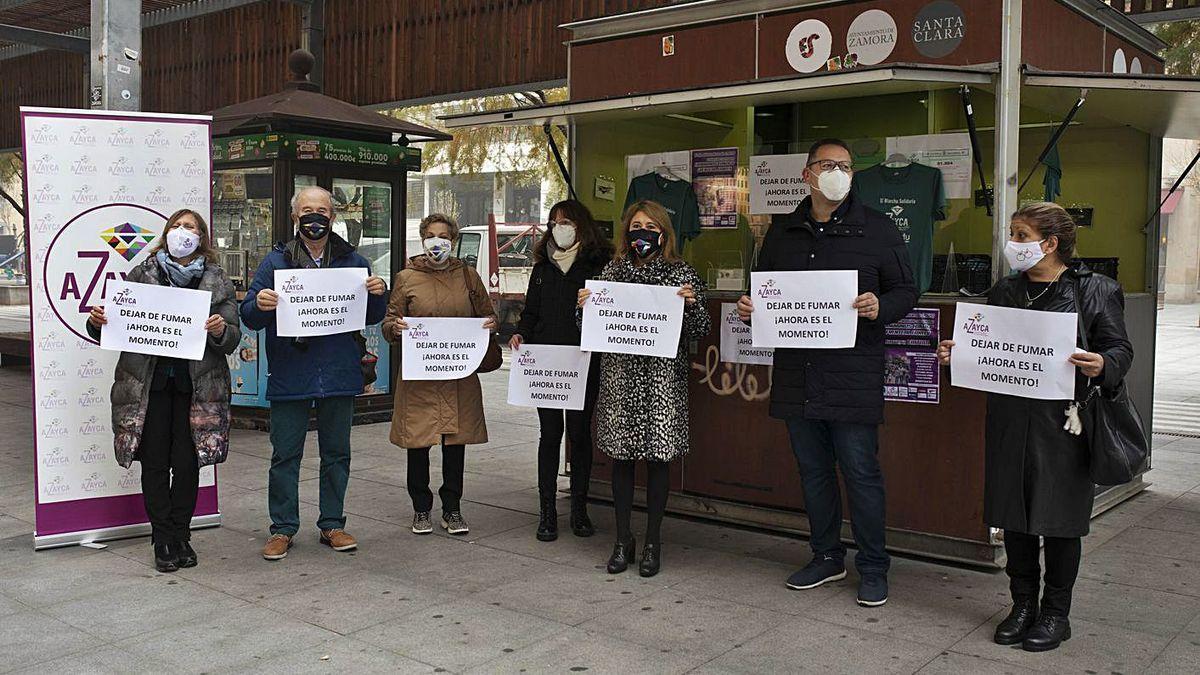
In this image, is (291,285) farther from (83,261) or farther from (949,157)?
(949,157)

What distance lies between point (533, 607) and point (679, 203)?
2.87 metres

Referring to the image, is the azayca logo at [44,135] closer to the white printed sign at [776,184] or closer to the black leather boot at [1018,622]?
the white printed sign at [776,184]

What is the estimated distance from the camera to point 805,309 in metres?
4.87

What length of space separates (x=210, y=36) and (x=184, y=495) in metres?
→ 9.61

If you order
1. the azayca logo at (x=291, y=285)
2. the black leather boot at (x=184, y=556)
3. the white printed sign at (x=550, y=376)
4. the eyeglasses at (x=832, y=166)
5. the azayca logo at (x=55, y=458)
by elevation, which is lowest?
the black leather boot at (x=184, y=556)

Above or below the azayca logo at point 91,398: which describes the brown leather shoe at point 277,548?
below

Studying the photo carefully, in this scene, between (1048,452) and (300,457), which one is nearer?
(1048,452)

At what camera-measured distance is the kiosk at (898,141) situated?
5.43 metres

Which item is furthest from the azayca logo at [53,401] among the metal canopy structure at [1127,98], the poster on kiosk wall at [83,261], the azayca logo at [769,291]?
the metal canopy structure at [1127,98]

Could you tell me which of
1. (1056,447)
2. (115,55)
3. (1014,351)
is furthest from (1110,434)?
(115,55)

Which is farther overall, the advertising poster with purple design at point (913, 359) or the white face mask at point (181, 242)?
the advertising poster with purple design at point (913, 359)

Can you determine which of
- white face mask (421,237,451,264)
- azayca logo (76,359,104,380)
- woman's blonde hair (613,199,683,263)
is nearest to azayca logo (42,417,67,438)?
azayca logo (76,359,104,380)

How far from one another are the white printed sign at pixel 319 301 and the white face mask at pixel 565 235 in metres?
1.00

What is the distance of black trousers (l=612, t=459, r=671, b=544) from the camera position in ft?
17.4
